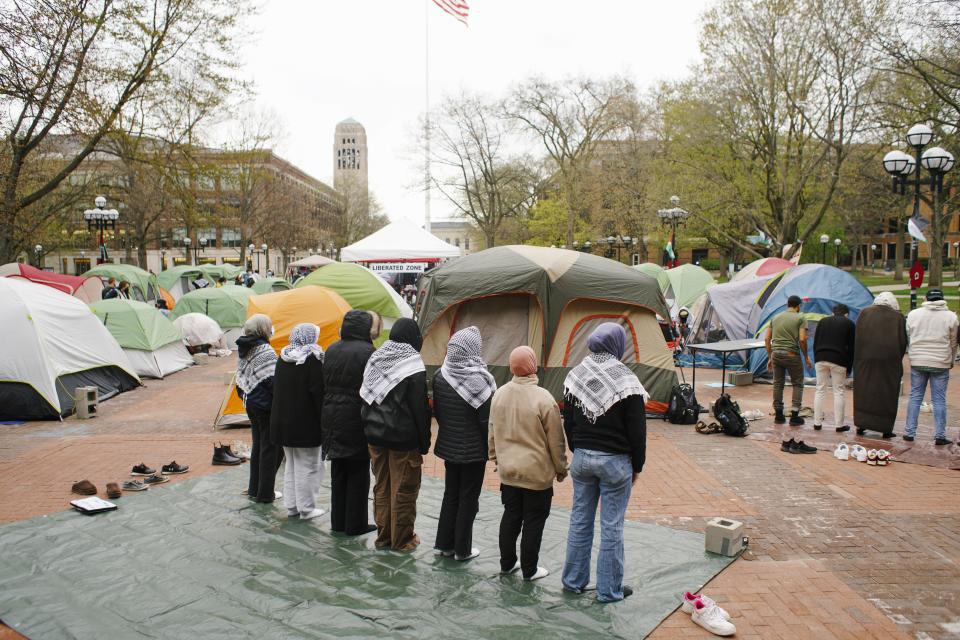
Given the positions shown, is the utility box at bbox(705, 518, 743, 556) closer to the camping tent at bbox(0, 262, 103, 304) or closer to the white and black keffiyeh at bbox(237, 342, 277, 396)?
the white and black keffiyeh at bbox(237, 342, 277, 396)

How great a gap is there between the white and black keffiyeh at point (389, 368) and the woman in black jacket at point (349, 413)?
0.28 m

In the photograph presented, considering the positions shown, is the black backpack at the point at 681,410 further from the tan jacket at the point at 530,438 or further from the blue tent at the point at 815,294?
the tan jacket at the point at 530,438

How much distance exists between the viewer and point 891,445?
8.01 meters

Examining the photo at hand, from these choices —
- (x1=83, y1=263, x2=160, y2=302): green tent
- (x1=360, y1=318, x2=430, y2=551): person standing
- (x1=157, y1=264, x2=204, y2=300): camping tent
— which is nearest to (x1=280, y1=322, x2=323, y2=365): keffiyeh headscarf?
(x1=360, y1=318, x2=430, y2=551): person standing

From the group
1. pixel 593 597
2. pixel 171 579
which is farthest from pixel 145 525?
pixel 593 597

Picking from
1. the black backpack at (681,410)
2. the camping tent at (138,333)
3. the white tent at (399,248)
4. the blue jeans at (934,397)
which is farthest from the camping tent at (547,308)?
the white tent at (399,248)

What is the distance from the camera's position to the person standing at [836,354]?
8.57 metres

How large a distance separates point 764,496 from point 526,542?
3.12 m

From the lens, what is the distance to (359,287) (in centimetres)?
1339

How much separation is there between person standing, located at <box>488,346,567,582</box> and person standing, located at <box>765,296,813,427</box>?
20.1ft

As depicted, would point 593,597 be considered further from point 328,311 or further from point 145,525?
point 328,311

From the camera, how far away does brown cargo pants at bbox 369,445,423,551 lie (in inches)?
187

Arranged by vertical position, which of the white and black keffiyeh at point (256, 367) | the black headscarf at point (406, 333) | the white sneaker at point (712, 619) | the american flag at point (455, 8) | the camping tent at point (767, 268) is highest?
the american flag at point (455, 8)

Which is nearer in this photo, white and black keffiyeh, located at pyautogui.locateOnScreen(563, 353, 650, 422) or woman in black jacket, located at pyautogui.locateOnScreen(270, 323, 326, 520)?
white and black keffiyeh, located at pyautogui.locateOnScreen(563, 353, 650, 422)
